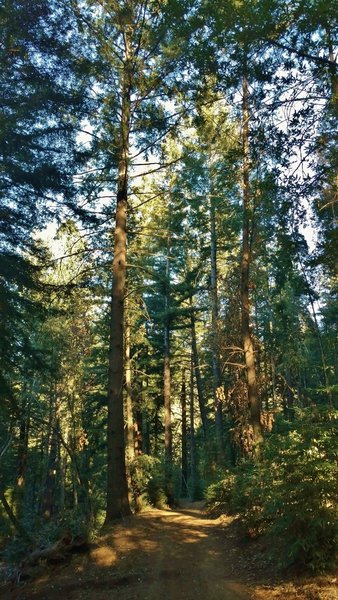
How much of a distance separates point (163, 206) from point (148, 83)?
9726 mm

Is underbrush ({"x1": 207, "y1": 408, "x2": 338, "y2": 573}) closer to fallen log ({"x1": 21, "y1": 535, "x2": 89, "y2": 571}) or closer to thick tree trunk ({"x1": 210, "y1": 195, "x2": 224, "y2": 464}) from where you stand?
fallen log ({"x1": 21, "y1": 535, "x2": 89, "y2": 571})

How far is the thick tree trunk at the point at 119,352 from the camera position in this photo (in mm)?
9750

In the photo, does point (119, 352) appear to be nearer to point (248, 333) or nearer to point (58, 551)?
point (248, 333)

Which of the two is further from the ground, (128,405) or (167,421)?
(128,405)

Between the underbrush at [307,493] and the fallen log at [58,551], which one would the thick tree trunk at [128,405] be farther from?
the underbrush at [307,493]

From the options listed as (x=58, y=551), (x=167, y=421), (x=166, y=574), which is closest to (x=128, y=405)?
(x=167, y=421)

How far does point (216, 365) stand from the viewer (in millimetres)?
19000

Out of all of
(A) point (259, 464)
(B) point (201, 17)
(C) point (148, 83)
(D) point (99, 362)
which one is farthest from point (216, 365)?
(B) point (201, 17)

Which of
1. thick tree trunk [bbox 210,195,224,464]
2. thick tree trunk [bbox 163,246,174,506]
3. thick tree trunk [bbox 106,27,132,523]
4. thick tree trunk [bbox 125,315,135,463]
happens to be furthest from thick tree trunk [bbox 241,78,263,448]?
thick tree trunk [bbox 125,315,135,463]

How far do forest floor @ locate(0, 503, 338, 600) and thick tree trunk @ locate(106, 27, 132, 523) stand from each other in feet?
2.02

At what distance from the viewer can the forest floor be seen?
546 cm

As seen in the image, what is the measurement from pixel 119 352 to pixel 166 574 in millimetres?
5147

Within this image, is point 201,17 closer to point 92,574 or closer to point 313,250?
point 313,250

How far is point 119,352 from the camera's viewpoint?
10.8 m
